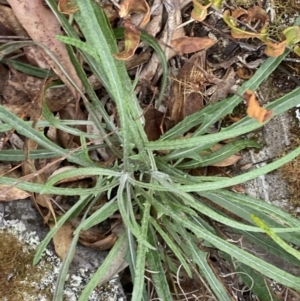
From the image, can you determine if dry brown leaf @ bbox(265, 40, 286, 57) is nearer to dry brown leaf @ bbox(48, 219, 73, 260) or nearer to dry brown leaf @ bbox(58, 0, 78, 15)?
dry brown leaf @ bbox(58, 0, 78, 15)

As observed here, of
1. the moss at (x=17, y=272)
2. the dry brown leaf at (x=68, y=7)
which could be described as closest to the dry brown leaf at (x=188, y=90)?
the dry brown leaf at (x=68, y=7)

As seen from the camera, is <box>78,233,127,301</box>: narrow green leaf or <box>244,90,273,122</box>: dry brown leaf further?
<box>78,233,127,301</box>: narrow green leaf

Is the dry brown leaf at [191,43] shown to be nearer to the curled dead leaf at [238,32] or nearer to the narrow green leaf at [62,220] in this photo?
the curled dead leaf at [238,32]

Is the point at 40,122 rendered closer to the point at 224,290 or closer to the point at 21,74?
the point at 21,74

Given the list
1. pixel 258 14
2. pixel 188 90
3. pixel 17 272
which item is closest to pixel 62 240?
pixel 17 272

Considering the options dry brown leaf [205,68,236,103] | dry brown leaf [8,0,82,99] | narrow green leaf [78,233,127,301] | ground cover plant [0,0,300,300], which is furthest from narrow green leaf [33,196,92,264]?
dry brown leaf [205,68,236,103]

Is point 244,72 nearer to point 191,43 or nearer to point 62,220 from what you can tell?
point 191,43

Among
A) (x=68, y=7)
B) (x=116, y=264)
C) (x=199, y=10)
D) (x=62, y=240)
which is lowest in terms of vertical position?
(x=116, y=264)
